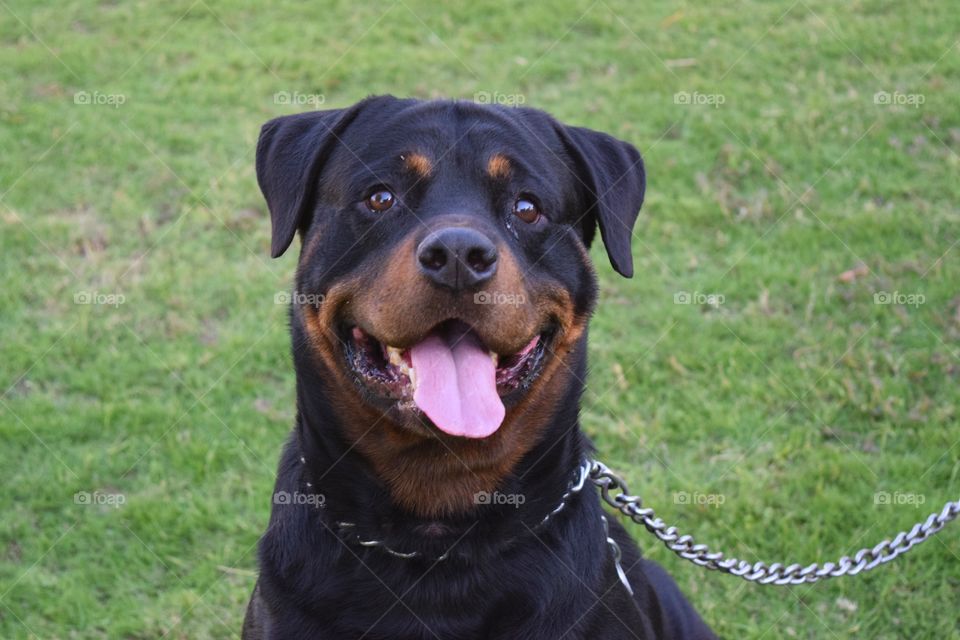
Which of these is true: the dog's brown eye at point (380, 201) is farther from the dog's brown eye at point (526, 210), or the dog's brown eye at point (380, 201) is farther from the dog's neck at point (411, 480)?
the dog's neck at point (411, 480)

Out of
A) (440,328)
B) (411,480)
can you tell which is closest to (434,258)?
(440,328)

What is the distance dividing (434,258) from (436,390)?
322 millimetres

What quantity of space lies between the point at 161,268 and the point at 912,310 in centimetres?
372

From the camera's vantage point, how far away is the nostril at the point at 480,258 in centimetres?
251

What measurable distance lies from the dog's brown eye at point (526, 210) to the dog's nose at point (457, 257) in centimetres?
37

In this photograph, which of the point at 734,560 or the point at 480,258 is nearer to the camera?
the point at 480,258

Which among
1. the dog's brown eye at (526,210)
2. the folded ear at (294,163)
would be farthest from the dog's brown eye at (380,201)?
the dog's brown eye at (526,210)

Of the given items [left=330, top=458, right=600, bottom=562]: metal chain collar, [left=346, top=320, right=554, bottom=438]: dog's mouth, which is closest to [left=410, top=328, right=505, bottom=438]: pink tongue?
[left=346, top=320, right=554, bottom=438]: dog's mouth

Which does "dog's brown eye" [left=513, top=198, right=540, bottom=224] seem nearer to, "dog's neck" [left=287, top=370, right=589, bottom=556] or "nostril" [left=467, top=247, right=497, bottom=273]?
"nostril" [left=467, top=247, right=497, bottom=273]

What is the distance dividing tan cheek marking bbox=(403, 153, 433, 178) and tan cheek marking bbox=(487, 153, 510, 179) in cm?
16

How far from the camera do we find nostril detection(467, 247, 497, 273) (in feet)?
8.23

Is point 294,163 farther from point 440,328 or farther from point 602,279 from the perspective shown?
point 602,279

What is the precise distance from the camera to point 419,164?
287 centimetres

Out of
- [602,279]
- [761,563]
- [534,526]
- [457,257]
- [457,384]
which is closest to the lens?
[457,257]
